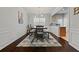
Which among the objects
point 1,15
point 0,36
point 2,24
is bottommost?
point 0,36

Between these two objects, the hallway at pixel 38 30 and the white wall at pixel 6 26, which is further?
the hallway at pixel 38 30

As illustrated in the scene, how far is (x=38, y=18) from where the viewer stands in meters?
8.07

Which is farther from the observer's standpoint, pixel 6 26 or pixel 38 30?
pixel 38 30

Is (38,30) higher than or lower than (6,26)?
lower

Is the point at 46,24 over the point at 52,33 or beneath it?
over

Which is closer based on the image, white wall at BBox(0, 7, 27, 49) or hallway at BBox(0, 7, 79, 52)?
white wall at BBox(0, 7, 27, 49)

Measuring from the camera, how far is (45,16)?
9.23 metres
